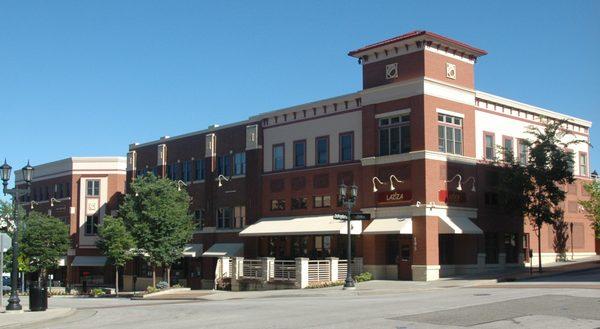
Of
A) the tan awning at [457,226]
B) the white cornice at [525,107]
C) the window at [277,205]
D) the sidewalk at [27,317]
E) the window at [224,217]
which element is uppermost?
the white cornice at [525,107]

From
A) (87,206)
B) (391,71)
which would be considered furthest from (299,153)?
(87,206)

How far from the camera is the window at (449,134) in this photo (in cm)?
4384

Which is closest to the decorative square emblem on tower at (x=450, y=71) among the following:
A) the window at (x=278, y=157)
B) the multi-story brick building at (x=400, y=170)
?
the multi-story brick building at (x=400, y=170)

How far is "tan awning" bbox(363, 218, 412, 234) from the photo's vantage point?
42094 millimetres

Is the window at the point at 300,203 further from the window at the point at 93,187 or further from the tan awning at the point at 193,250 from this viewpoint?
the window at the point at 93,187

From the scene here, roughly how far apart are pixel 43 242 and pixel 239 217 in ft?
76.0

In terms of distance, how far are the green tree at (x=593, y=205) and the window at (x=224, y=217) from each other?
25936 millimetres

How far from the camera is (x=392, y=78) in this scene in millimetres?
44688

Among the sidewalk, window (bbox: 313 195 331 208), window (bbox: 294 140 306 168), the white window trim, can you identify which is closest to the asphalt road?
the sidewalk

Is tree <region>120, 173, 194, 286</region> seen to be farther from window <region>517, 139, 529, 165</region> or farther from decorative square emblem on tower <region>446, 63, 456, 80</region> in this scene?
window <region>517, 139, 529, 165</region>

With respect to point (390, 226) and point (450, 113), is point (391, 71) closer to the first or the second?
point (450, 113)

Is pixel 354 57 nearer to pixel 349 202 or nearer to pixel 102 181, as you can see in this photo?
pixel 349 202

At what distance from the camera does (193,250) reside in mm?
59312

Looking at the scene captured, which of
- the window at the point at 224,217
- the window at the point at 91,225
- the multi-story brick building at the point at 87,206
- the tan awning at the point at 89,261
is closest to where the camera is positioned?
the window at the point at 224,217
